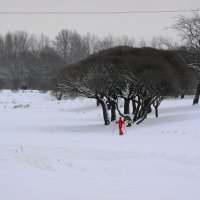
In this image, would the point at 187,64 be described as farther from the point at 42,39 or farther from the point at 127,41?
the point at 42,39

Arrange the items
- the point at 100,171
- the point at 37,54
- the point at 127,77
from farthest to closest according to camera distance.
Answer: the point at 37,54 → the point at 127,77 → the point at 100,171

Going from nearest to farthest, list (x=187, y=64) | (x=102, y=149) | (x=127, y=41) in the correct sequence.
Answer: (x=102, y=149) < (x=187, y=64) < (x=127, y=41)

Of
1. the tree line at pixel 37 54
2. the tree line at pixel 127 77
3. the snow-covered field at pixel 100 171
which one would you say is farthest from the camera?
the tree line at pixel 37 54

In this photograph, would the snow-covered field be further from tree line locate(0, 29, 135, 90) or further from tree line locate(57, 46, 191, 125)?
tree line locate(0, 29, 135, 90)

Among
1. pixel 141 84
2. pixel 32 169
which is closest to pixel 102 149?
pixel 32 169

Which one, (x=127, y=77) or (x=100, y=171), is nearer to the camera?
(x=100, y=171)

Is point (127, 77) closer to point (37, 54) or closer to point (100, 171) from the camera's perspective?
point (100, 171)

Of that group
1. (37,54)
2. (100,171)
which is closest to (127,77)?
(100,171)

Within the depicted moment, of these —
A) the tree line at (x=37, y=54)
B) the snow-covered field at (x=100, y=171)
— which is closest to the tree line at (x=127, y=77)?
the snow-covered field at (x=100, y=171)

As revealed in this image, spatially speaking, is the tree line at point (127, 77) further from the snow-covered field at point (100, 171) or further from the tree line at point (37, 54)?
the tree line at point (37, 54)

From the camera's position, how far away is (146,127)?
2622 cm

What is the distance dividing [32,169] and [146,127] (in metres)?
14.4

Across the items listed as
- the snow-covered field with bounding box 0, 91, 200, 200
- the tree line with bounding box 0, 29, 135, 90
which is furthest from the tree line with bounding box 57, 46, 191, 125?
the tree line with bounding box 0, 29, 135, 90

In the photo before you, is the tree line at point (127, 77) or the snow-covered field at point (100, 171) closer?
the snow-covered field at point (100, 171)
